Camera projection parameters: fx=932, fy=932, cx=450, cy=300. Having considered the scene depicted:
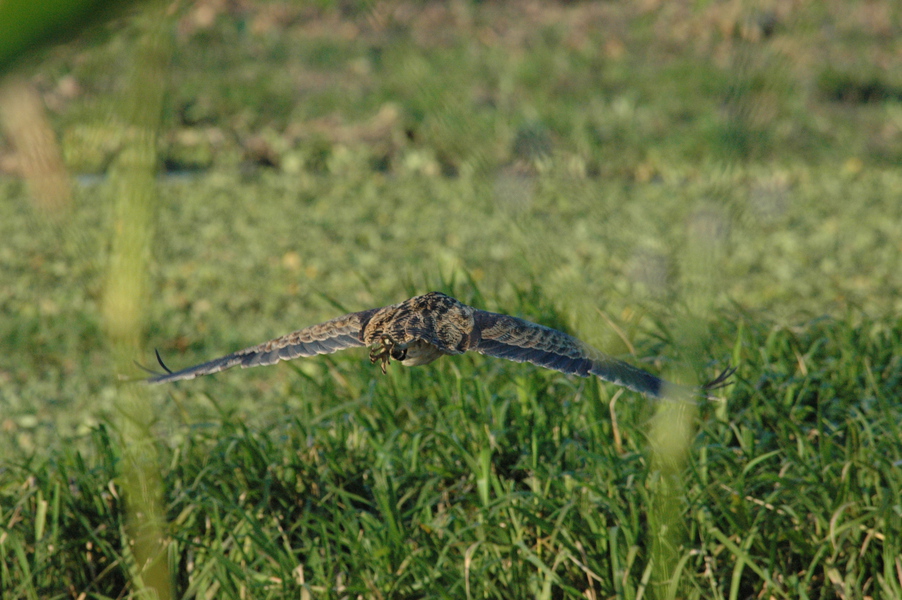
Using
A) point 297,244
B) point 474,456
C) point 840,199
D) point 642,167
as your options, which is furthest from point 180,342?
point 840,199

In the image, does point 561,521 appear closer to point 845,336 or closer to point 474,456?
point 474,456

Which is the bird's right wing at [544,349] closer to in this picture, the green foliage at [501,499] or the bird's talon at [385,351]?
the bird's talon at [385,351]

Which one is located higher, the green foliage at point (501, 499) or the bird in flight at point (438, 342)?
the bird in flight at point (438, 342)

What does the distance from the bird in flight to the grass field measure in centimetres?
23

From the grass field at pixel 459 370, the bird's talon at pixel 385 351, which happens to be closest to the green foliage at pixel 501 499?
the grass field at pixel 459 370

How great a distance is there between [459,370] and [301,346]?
4.97 ft

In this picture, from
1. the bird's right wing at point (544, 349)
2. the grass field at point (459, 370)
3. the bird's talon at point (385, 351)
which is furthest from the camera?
the bird's talon at point (385, 351)

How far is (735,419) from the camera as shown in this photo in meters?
2.87

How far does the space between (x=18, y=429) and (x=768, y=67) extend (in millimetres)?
3926

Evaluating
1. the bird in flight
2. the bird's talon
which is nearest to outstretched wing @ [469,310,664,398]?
the bird in flight

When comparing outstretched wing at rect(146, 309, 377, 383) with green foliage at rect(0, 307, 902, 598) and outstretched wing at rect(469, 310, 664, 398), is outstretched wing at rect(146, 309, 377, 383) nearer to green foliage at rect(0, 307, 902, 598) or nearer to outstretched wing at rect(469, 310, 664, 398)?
outstretched wing at rect(469, 310, 664, 398)

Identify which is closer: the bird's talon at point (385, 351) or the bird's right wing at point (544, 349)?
the bird's right wing at point (544, 349)

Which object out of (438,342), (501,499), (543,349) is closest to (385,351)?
(438,342)

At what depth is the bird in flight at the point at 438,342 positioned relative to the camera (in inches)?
61.3
